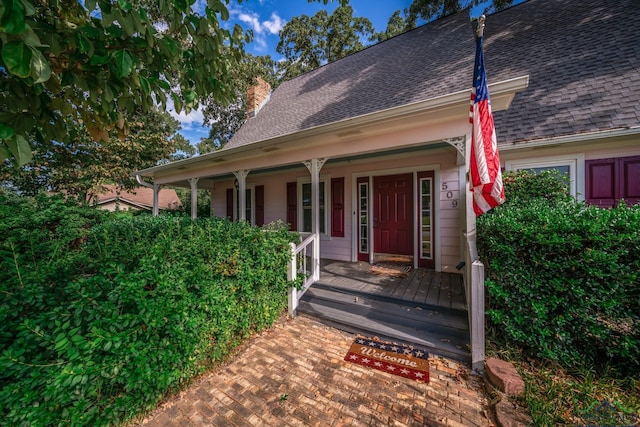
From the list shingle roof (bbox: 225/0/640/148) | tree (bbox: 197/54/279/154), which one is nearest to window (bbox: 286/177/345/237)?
shingle roof (bbox: 225/0/640/148)

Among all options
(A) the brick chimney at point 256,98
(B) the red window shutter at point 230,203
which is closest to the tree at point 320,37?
(A) the brick chimney at point 256,98

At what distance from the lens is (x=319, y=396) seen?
204 cm

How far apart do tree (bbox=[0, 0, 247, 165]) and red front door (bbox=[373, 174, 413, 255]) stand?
13.0 feet

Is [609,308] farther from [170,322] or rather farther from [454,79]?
[454,79]

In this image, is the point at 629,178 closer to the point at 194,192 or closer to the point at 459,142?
the point at 459,142

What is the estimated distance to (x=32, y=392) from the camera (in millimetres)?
1354

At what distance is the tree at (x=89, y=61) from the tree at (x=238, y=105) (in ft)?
40.3

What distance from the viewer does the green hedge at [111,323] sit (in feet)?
4.59

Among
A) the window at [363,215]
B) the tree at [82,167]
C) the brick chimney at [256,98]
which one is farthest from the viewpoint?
the tree at [82,167]

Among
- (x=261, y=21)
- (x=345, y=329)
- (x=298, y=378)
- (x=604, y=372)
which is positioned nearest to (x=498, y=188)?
(x=604, y=372)

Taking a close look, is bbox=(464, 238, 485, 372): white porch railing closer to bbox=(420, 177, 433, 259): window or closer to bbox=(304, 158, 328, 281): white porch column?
bbox=(304, 158, 328, 281): white porch column

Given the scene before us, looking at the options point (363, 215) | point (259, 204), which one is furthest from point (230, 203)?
point (363, 215)

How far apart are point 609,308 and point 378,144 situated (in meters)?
2.92

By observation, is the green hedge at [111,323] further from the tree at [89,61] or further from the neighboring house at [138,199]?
the neighboring house at [138,199]
